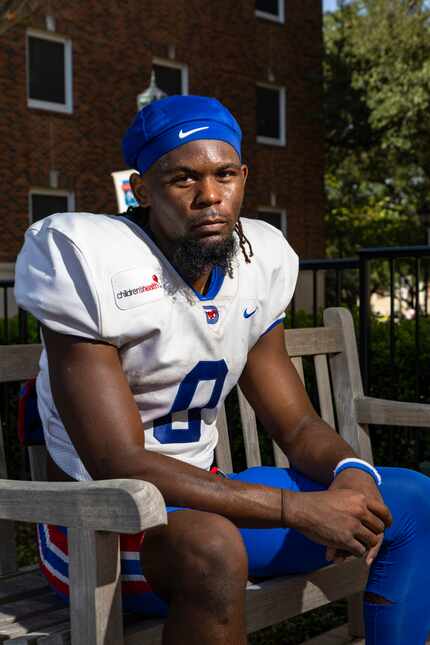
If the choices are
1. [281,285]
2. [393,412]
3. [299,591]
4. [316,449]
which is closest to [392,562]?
[299,591]

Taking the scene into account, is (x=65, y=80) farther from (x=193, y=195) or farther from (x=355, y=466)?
(x=355, y=466)

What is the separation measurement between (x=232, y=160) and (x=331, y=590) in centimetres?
115

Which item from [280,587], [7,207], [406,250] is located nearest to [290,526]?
[280,587]

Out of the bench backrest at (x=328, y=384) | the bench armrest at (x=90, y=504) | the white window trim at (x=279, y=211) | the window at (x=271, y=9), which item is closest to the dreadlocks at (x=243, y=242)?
the bench backrest at (x=328, y=384)

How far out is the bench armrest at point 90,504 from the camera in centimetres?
191

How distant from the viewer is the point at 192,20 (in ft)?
78.3

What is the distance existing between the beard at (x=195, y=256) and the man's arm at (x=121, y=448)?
290mm

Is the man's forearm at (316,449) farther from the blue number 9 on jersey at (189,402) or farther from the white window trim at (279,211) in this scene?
the white window trim at (279,211)

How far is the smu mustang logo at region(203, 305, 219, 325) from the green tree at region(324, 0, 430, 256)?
81.5 feet

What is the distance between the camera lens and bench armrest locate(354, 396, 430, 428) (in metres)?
3.29

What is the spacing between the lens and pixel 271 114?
1039 inches

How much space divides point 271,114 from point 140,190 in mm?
24372

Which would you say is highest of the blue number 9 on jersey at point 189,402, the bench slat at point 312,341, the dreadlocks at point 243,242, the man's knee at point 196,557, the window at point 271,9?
the window at point 271,9

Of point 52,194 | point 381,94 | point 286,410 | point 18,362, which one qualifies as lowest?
point 286,410
